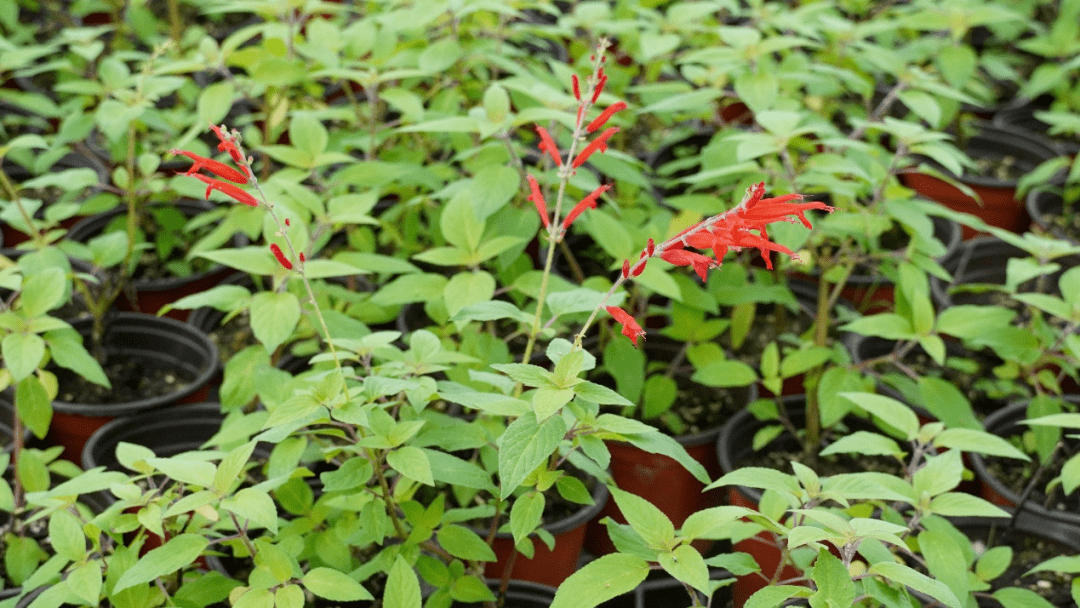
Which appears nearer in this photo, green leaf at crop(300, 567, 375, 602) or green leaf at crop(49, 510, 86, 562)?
green leaf at crop(300, 567, 375, 602)

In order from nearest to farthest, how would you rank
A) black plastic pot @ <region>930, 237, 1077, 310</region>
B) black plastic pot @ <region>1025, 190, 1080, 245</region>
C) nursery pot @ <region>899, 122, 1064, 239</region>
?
black plastic pot @ <region>930, 237, 1077, 310</region>, black plastic pot @ <region>1025, 190, 1080, 245</region>, nursery pot @ <region>899, 122, 1064, 239</region>

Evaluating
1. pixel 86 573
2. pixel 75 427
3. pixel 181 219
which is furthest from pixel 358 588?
pixel 181 219

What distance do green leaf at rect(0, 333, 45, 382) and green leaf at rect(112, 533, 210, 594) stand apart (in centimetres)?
60

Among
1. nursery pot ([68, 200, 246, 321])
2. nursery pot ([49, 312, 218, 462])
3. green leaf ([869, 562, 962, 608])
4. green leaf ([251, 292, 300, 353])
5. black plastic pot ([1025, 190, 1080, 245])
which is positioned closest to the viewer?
green leaf ([869, 562, 962, 608])

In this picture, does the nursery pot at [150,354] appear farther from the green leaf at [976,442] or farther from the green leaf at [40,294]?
the green leaf at [976,442]

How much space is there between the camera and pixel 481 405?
5.01 ft

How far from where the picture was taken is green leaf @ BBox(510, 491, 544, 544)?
1548mm

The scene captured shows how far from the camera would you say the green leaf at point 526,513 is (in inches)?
60.9

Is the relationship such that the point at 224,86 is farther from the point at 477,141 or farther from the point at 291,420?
the point at 291,420

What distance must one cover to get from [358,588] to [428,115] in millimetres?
Result: 1354

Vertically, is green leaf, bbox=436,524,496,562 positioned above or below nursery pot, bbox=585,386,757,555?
above

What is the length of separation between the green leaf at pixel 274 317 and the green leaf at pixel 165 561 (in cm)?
42

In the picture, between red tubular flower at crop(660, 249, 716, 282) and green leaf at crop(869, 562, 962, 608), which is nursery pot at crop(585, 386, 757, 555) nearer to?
green leaf at crop(869, 562, 962, 608)

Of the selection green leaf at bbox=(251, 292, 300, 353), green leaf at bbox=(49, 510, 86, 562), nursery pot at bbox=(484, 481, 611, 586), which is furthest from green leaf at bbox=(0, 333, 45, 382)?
nursery pot at bbox=(484, 481, 611, 586)
